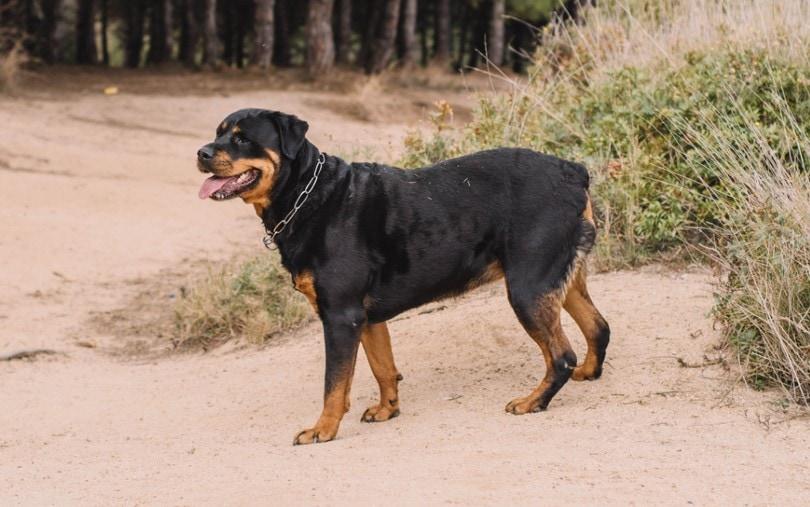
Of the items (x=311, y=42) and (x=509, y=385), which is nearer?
(x=509, y=385)

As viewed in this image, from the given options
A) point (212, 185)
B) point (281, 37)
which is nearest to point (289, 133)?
point (212, 185)

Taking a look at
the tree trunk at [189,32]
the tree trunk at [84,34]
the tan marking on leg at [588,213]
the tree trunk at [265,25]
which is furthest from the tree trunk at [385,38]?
the tan marking on leg at [588,213]

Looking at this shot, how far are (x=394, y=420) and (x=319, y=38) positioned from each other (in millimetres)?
16726

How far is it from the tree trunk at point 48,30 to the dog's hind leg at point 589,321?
20173 millimetres

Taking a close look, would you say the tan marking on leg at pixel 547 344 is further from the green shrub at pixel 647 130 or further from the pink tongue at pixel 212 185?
the green shrub at pixel 647 130

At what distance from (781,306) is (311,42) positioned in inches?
672

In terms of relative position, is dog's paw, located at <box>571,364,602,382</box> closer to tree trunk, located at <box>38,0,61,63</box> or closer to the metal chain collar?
the metal chain collar

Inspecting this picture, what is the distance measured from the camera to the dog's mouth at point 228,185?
19.1ft

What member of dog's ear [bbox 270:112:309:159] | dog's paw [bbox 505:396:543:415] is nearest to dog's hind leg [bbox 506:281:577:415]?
dog's paw [bbox 505:396:543:415]

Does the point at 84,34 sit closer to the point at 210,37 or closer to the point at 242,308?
the point at 210,37

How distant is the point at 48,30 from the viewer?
84.1ft

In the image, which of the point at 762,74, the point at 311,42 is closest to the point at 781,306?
the point at 762,74

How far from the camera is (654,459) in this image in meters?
5.28

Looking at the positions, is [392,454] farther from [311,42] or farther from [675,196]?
[311,42]
